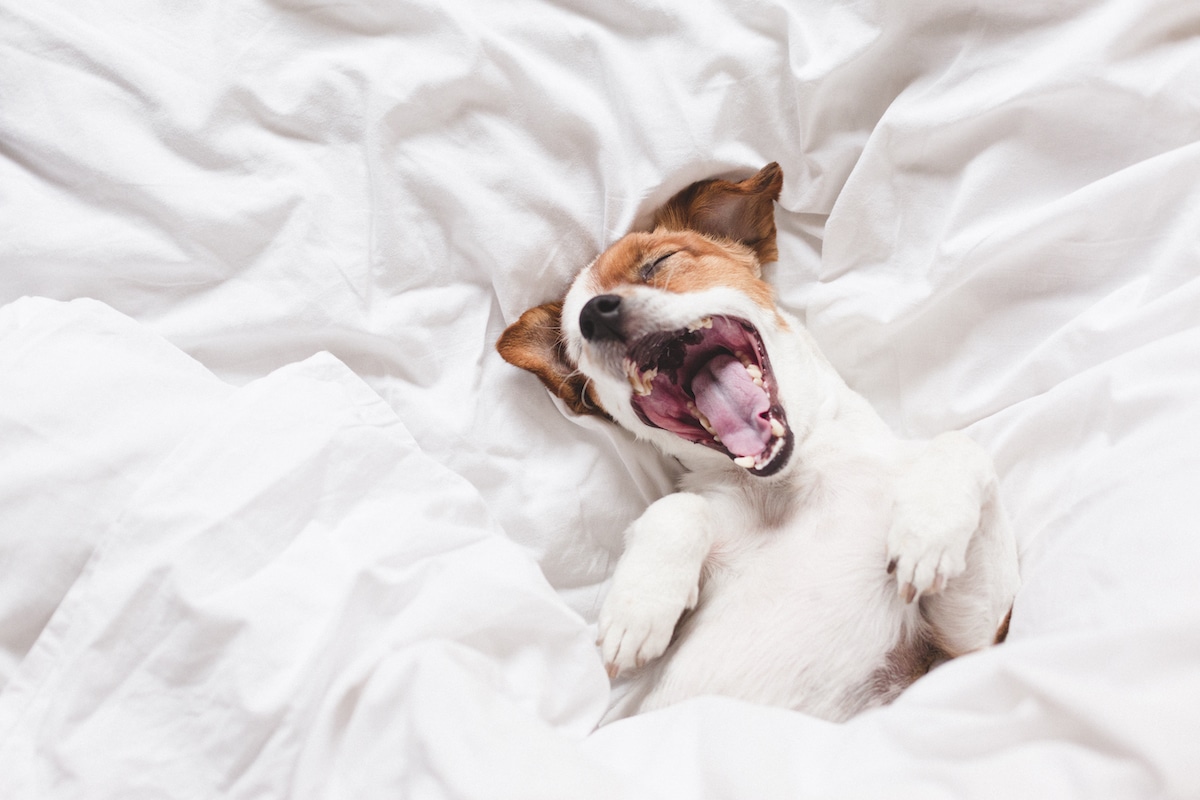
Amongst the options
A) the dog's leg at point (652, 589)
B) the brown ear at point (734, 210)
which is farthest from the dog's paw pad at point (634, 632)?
the brown ear at point (734, 210)

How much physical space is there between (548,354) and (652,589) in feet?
1.86

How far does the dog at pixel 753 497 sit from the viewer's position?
1.31 m

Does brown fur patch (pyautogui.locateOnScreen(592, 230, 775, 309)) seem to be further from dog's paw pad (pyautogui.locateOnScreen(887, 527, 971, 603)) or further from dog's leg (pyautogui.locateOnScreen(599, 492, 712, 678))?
dog's paw pad (pyautogui.locateOnScreen(887, 527, 971, 603))

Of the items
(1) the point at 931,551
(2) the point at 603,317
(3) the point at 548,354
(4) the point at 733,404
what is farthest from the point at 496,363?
(1) the point at 931,551

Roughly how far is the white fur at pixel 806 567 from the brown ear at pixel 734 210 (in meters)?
0.26

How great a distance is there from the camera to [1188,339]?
1.22m

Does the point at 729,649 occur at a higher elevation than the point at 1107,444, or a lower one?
lower

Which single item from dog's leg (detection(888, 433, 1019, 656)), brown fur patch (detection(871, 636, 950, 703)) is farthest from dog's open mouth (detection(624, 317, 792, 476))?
brown fur patch (detection(871, 636, 950, 703))

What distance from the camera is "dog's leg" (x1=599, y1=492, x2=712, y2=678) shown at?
133 centimetres

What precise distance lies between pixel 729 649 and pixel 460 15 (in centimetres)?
131

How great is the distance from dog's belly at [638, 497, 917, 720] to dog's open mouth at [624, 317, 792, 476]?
183 millimetres

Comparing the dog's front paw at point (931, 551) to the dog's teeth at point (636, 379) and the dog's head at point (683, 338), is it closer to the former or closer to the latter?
the dog's head at point (683, 338)

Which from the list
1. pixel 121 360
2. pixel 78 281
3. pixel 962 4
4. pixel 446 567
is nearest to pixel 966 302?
pixel 962 4

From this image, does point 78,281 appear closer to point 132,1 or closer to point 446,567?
point 132,1
